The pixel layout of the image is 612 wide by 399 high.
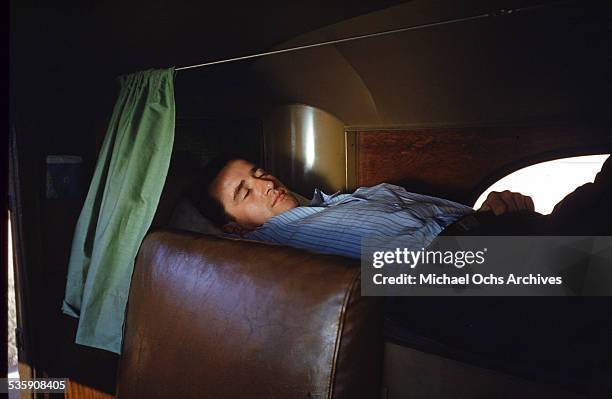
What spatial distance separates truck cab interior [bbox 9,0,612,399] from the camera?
99cm

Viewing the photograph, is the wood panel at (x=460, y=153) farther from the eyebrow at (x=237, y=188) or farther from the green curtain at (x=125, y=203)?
the green curtain at (x=125, y=203)

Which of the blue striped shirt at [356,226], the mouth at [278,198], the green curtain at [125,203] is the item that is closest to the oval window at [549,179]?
the blue striped shirt at [356,226]

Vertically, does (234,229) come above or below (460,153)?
below

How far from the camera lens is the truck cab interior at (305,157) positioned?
3.25ft

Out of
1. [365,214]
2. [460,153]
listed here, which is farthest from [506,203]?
[460,153]

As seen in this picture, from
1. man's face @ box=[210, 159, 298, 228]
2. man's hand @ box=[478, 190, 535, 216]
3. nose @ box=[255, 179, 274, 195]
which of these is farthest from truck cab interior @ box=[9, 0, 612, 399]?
man's hand @ box=[478, 190, 535, 216]

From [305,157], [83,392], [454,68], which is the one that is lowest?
[83,392]

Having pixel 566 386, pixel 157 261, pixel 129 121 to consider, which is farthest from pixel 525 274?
pixel 129 121

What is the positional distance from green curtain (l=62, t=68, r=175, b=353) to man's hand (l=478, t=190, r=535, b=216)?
1.39 metres

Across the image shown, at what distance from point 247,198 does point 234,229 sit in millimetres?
183

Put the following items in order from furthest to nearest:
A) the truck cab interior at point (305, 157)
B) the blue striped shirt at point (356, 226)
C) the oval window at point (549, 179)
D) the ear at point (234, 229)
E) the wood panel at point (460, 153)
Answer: the oval window at point (549, 179)
the wood panel at point (460, 153)
the ear at point (234, 229)
the blue striped shirt at point (356, 226)
the truck cab interior at point (305, 157)

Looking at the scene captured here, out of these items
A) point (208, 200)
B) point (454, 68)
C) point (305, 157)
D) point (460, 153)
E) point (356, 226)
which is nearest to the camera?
Answer: point (356, 226)

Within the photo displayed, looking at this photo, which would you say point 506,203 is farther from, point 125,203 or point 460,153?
point 125,203

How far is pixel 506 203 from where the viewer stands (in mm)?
2043
